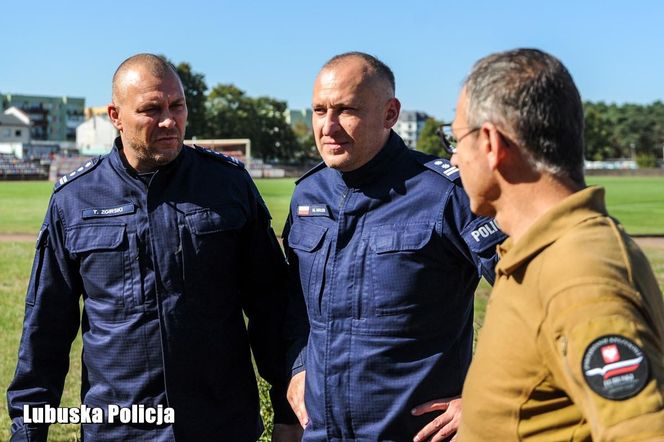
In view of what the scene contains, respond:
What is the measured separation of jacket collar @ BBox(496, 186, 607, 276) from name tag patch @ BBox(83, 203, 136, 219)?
228cm

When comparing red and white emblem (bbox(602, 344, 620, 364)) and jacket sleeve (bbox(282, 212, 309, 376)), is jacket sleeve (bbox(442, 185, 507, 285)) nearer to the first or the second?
jacket sleeve (bbox(282, 212, 309, 376))

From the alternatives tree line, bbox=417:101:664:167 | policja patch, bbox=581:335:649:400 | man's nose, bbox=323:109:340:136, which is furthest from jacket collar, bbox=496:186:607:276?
tree line, bbox=417:101:664:167

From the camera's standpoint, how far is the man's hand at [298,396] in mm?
3408

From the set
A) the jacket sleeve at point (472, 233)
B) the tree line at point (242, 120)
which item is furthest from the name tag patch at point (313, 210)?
the tree line at point (242, 120)

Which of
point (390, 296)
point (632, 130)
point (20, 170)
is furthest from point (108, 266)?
point (632, 130)

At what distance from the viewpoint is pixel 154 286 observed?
360cm

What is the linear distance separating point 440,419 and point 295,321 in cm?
91

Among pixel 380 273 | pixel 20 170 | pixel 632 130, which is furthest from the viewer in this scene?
pixel 632 130

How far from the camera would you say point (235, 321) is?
3.83 metres

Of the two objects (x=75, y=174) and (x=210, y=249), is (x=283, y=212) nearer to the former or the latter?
(x=75, y=174)

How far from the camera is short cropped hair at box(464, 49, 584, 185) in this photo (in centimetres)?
191

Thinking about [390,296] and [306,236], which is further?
[306,236]

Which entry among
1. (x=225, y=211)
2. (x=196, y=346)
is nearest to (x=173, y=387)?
(x=196, y=346)

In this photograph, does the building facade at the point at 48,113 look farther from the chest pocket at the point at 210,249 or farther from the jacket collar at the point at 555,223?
the jacket collar at the point at 555,223
